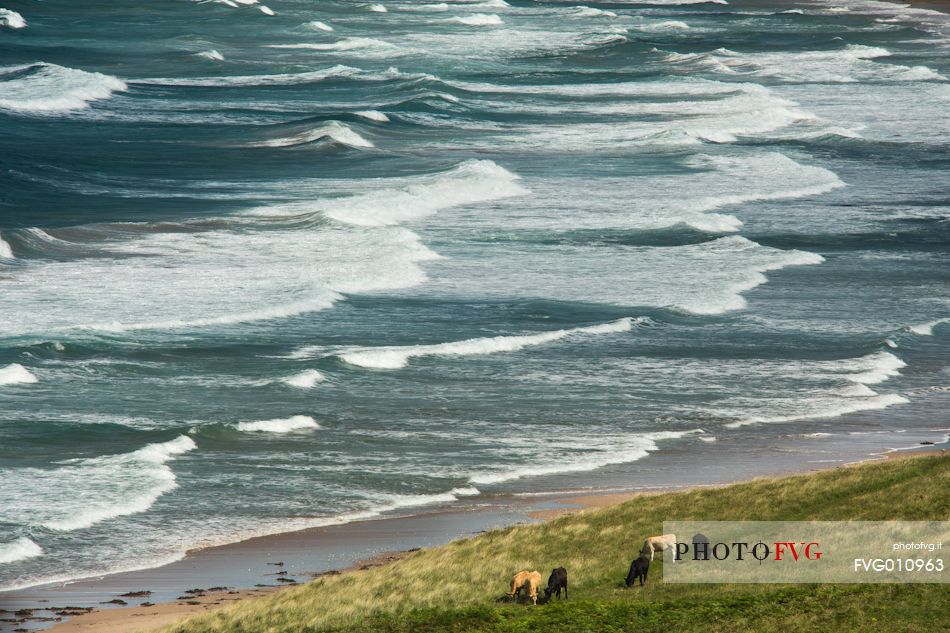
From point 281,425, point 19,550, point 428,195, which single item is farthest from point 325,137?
point 19,550

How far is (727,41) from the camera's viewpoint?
115m

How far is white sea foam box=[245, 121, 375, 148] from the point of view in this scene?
215ft

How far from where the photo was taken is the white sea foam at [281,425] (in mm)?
28328

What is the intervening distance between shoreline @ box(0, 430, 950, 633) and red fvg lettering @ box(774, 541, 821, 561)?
5305 millimetres

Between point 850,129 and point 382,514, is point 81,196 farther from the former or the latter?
point 850,129

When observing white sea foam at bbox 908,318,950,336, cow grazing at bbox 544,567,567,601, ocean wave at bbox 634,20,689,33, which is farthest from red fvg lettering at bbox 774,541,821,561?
ocean wave at bbox 634,20,689,33

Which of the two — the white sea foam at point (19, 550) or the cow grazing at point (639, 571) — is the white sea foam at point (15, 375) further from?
the cow grazing at point (639, 571)

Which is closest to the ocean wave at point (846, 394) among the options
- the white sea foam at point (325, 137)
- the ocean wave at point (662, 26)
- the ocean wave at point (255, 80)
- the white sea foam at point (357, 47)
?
the white sea foam at point (325, 137)

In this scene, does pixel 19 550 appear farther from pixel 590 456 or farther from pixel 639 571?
pixel 590 456

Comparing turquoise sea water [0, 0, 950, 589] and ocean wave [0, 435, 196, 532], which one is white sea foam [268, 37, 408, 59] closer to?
turquoise sea water [0, 0, 950, 589]

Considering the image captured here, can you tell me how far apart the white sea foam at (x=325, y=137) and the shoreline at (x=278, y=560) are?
42.6m

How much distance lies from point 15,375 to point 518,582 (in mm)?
17087

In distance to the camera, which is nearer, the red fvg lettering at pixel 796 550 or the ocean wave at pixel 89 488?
the red fvg lettering at pixel 796 550

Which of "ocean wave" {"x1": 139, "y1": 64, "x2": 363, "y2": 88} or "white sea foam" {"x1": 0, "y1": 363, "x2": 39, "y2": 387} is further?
"ocean wave" {"x1": 139, "y1": 64, "x2": 363, "y2": 88}
